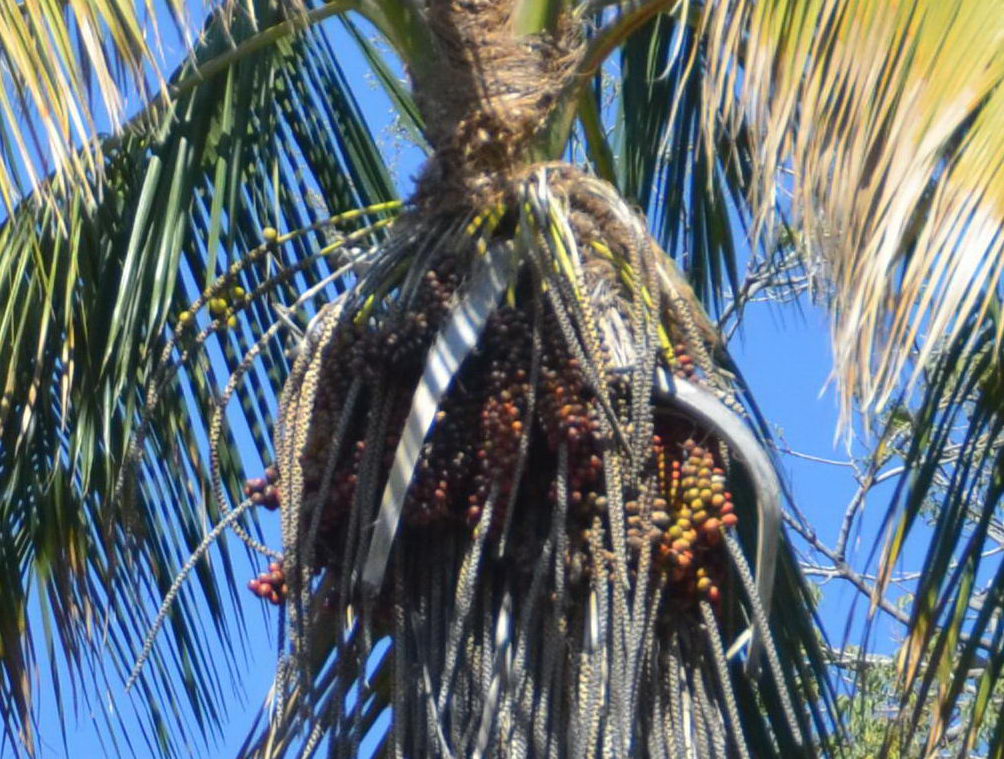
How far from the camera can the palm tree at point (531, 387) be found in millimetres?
2230

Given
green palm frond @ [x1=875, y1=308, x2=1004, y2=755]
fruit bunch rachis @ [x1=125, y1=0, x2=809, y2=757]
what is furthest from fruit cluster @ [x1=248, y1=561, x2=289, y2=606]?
green palm frond @ [x1=875, y1=308, x2=1004, y2=755]

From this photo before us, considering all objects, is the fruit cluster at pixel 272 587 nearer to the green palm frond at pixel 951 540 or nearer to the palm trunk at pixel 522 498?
the palm trunk at pixel 522 498

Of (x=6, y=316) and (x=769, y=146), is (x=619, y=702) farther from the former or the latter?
(x=6, y=316)

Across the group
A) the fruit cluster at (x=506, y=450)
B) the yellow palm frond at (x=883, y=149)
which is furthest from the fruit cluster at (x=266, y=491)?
the yellow palm frond at (x=883, y=149)

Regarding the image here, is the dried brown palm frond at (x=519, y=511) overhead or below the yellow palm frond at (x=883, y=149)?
below

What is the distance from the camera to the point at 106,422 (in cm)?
318

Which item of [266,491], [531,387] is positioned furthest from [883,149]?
[266,491]

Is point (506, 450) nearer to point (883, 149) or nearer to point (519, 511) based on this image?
point (519, 511)

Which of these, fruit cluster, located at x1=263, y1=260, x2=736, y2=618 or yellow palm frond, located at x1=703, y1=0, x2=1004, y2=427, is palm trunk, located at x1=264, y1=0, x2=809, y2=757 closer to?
fruit cluster, located at x1=263, y1=260, x2=736, y2=618

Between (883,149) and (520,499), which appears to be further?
(520,499)

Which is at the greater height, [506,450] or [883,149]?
[883,149]

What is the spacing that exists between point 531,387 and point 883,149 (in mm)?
607

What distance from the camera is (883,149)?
7.27ft

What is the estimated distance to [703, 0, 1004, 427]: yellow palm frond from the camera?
2.01 metres
